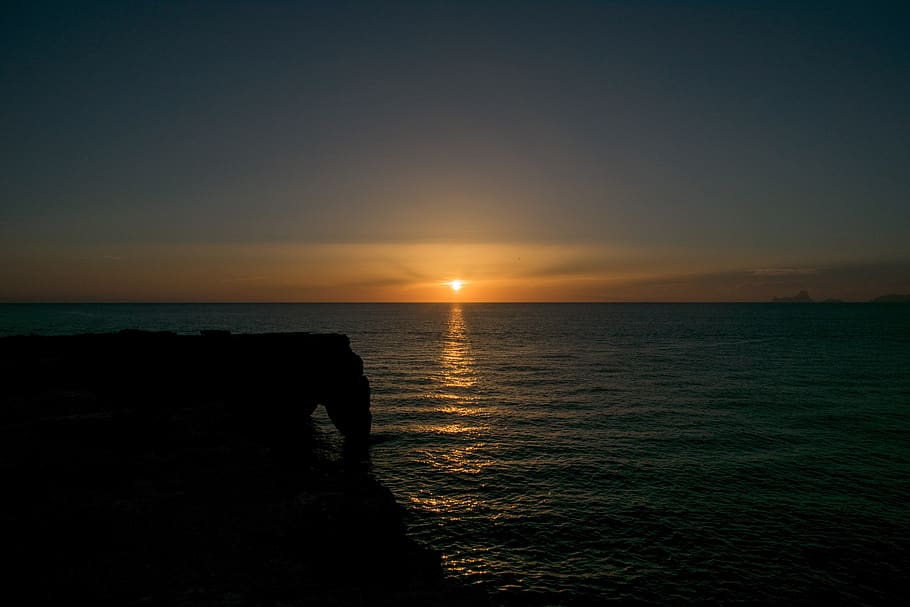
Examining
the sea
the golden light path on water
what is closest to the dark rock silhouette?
the sea

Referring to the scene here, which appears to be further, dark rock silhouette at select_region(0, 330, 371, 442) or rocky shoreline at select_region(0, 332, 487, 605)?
dark rock silhouette at select_region(0, 330, 371, 442)

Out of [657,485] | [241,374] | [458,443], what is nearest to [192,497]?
[241,374]

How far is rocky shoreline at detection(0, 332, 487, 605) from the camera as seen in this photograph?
31.1ft

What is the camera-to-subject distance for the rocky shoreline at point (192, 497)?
9.47 m

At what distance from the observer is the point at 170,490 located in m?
13.5

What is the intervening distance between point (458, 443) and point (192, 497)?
16290 mm

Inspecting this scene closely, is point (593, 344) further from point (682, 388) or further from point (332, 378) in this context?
point (332, 378)

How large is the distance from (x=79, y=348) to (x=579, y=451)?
33501 millimetres

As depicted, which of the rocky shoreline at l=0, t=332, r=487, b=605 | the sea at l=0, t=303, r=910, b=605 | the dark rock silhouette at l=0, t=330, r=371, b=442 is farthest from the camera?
the dark rock silhouette at l=0, t=330, r=371, b=442

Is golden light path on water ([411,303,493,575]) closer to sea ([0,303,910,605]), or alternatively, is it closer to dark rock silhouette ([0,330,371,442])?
sea ([0,303,910,605])

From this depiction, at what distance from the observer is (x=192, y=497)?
42.9ft

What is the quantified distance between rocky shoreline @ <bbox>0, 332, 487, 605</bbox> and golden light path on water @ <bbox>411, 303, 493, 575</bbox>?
3.23 meters

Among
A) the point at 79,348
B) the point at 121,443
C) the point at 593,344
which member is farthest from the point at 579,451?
the point at 593,344

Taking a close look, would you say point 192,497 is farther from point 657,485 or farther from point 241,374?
point 657,485
